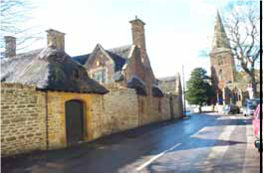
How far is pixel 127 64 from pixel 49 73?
9880mm

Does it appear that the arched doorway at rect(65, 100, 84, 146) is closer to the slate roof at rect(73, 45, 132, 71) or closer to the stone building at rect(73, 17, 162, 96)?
the stone building at rect(73, 17, 162, 96)

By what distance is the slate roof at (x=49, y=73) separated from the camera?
9407 millimetres

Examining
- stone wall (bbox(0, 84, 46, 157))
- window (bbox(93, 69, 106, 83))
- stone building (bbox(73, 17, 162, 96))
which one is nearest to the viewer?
stone wall (bbox(0, 84, 46, 157))

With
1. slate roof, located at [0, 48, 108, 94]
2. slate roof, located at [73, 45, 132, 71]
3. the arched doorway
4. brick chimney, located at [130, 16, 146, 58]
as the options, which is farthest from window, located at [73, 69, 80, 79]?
brick chimney, located at [130, 16, 146, 58]

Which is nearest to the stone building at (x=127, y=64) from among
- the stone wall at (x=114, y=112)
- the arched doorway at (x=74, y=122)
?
the stone wall at (x=114, y=112)

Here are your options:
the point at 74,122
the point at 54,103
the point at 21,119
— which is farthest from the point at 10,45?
the point at 74,122

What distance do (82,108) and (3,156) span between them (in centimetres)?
423

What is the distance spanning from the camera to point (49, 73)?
9602mm

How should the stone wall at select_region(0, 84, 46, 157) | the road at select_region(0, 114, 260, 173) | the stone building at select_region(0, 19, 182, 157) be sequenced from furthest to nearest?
the stone building at select_region(0, 19, 182, 157)
the stone wall at select_region(0, 84, 46, 157)
the road at select_region(0, 114, 260, 173)

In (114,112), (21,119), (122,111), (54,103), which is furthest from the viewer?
(122,111)

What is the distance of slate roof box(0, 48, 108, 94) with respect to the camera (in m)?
9.41

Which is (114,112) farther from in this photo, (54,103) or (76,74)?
(54,103)

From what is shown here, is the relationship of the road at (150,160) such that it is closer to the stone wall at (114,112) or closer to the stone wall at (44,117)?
the stone wall at (44,117)

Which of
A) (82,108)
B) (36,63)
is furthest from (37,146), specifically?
(36,63)
